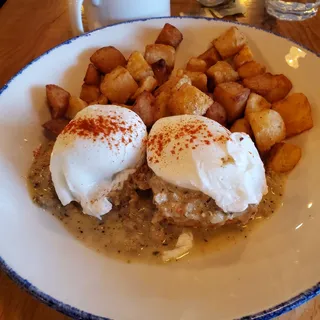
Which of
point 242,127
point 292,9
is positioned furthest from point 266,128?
point 292,9

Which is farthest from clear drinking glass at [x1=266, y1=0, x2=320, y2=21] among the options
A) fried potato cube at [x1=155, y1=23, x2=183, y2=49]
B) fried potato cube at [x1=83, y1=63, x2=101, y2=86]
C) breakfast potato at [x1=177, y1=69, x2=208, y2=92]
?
fried potato cube at [x1=83, y1=63, x2=101, y2=86]

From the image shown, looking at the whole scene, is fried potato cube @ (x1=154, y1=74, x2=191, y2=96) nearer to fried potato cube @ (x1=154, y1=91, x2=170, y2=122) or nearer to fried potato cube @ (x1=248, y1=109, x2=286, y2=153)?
fried potato cube @ (x1=154, y1=91, x2=170, y2=122)

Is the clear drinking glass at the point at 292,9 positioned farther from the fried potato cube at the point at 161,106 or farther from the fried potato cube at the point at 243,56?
the fried potato cube at the point at 161,106

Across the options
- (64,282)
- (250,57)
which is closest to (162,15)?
(250,57)

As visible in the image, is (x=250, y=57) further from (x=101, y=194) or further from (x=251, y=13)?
(x=101, y=194)

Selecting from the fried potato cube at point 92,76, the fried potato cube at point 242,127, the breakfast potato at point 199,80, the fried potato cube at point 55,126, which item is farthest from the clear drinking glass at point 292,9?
the fried potato cube at point 55,126

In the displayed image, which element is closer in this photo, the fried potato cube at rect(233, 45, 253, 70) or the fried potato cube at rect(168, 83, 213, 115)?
the fried potato cube at rect(168, 83, 213, 115)
